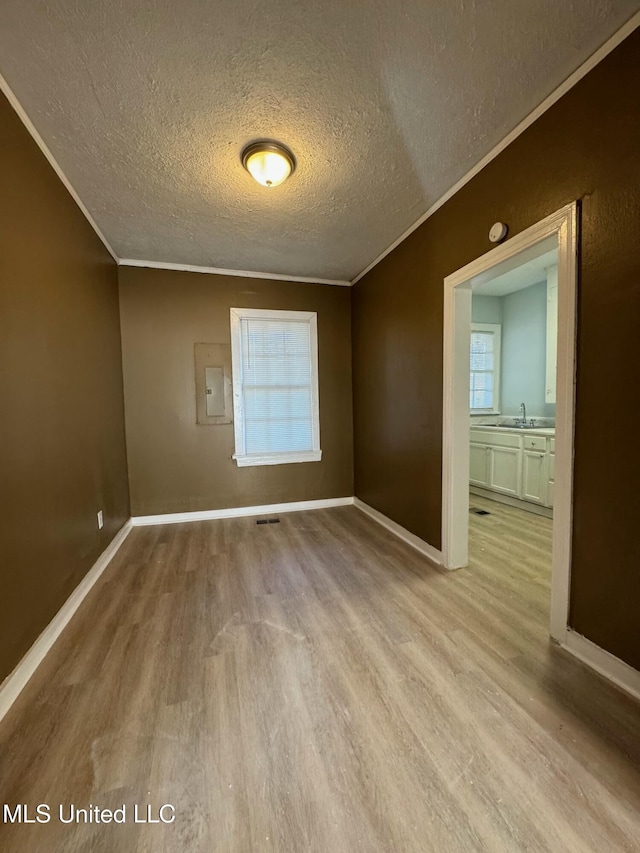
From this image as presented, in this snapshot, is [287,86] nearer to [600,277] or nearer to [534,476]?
[600,277]

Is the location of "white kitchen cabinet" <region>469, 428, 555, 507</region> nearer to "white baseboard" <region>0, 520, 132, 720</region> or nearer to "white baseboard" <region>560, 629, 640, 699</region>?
"white baseboard" <region>560, 629, 640, 699</region>

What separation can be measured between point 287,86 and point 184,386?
2.67 meters

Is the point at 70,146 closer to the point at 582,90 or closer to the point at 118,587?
the point at 582,90

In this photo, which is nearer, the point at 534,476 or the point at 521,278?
the point at 534,476

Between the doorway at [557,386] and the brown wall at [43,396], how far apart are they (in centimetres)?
243

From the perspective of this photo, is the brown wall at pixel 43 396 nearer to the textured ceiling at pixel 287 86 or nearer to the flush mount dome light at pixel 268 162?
the textured ceiling at pixel 287 86

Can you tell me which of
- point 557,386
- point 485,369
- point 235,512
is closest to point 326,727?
point 557,386

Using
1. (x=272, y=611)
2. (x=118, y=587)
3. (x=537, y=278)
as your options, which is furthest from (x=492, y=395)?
(x=118, y=587)

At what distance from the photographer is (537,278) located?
13.8ft

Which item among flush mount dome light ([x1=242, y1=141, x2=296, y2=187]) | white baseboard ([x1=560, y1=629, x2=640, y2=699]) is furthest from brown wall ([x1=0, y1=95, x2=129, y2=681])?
white baseboard ([x1=560, y1=629, x2=640, y2=699])

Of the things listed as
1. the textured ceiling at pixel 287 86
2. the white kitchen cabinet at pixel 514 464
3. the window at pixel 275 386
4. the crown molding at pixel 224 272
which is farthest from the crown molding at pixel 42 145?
the white kitchen cabinet at pixel 514 464

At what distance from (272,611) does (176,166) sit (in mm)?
2716

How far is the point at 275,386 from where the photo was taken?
3818 mm

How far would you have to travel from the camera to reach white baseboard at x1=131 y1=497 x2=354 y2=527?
3.50 m
